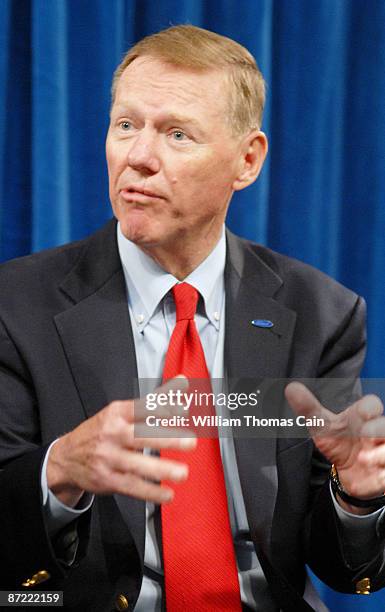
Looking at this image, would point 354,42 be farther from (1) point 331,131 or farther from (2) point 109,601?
(2) point 109,601

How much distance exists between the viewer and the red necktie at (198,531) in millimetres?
1442

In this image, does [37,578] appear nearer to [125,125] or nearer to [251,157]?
[125,125]

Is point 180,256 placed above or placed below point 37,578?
above

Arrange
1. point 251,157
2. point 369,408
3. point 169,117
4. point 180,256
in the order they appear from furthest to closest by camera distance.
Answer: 1. point 251,157
2. point 180,256
3. point 169,117
4. point 369,408

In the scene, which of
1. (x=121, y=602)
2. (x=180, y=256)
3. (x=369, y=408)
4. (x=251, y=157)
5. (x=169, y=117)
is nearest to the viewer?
(x=369, y=408)

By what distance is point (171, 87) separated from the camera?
1.54 meters

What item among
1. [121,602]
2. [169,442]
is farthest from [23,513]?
[169,442]

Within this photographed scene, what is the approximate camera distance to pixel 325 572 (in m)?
1.61

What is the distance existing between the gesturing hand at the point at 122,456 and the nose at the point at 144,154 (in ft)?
1.42

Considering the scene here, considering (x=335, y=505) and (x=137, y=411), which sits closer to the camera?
(x=137, y=411)

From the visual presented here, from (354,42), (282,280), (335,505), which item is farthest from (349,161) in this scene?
(335,505)

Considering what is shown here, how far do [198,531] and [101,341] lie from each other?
0.34 meters

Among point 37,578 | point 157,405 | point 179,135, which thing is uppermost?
point 179,135

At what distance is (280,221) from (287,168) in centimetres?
13
